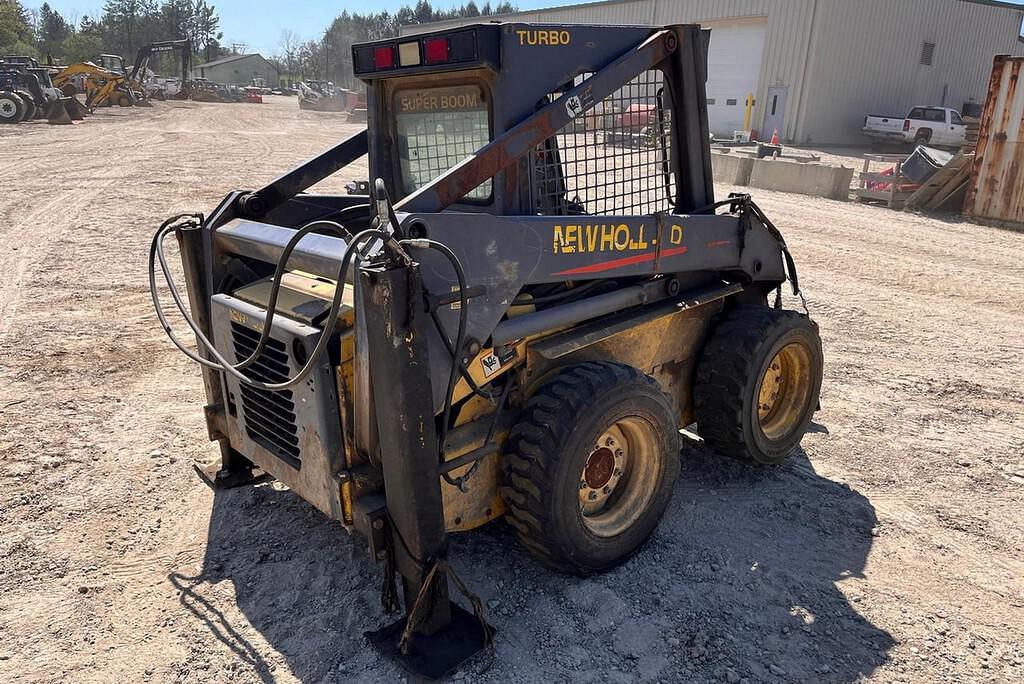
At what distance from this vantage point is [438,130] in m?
3.84

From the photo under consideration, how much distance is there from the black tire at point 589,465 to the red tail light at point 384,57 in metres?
1.67

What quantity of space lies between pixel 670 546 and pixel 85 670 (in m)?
2.57

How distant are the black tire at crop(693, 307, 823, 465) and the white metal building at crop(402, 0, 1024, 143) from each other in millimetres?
25175

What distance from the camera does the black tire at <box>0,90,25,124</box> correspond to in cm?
2775

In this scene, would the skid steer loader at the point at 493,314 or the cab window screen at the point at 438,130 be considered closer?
the skid steer loader at the point at 493,314

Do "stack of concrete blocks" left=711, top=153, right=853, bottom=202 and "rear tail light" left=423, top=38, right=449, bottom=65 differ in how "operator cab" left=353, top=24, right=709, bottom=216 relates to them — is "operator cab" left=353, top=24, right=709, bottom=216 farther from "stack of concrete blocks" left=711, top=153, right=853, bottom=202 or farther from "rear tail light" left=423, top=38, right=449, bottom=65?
"stack of concrete blocks" left=711, top=153, right=853, bottom=202

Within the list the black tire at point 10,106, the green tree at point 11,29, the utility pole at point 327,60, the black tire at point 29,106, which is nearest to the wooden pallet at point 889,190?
the black tire at point 10,106

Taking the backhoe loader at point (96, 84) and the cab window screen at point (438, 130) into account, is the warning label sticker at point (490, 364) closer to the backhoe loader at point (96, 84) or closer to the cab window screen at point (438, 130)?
the cab window screen at point (438, 130)

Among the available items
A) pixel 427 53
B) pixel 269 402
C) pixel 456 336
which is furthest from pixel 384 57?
pixel 269 402

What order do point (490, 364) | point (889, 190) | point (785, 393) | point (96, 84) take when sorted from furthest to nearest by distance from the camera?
point (96, 84)
point (889, 190)
point (785, 393)
point (490, 364)

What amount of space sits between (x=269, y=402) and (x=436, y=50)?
169 centimetres

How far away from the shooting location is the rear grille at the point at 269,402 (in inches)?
128

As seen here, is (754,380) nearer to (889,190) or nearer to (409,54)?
(409,54)

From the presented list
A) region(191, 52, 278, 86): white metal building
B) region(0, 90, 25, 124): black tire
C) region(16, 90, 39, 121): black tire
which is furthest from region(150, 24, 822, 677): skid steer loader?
region(191, 52, 278, 86): white metal building
